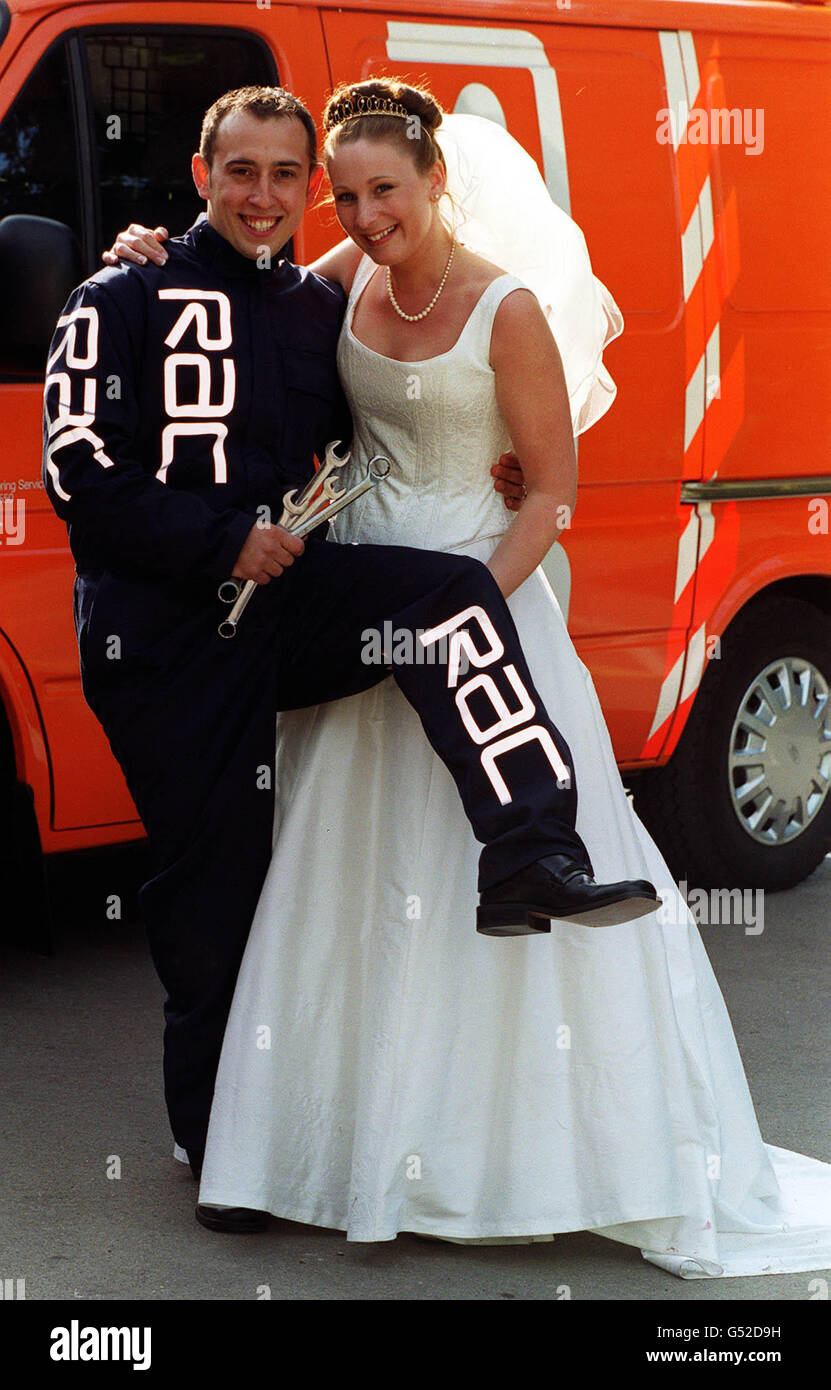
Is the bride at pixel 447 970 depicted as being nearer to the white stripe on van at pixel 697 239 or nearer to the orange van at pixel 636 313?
the orange van at pixel 636 313

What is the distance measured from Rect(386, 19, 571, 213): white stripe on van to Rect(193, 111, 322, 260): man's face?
4.87 ft

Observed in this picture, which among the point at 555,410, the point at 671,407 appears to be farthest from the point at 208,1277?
the point at 671,407

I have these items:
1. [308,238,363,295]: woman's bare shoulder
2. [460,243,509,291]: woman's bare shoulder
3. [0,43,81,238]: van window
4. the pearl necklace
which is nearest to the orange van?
[0,43,81,238]: van window

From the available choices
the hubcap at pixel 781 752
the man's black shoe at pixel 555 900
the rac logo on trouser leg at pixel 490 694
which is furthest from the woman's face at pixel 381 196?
the hubcap at pixel 781 752

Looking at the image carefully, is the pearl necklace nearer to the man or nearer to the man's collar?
the man

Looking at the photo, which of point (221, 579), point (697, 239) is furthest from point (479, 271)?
point (697, 239)

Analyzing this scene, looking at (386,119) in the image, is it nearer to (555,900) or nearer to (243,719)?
(243,719)

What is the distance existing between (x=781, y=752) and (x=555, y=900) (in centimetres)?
280

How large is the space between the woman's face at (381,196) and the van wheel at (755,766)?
241 cm

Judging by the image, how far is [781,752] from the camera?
220 inches

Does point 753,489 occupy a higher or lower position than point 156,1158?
higher

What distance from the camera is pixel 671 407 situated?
501 centimetres

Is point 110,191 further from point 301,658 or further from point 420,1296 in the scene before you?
point 420,1296

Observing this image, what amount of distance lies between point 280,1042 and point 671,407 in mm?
2401
